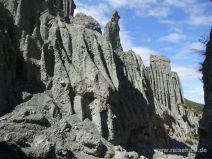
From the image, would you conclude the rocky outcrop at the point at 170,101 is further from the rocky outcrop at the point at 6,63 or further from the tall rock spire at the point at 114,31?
the rocky outcrop at the point at 6,63

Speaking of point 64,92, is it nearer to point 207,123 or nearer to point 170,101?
point 207,123

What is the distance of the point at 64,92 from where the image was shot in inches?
1618

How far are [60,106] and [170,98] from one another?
57.1 meters

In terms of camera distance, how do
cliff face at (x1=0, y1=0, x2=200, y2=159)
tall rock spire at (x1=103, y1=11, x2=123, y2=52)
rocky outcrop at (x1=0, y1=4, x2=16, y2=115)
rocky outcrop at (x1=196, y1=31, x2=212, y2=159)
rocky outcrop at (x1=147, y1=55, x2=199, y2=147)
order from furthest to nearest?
rocky outcrop at (x1=147, y1=55, x2=199, y2=147) → tall rock spire at (x1=103, y1=11, x2=123, y2=52) → rocky outcrop at (x1=0, y1=4, x2=16, y2=115) → cliff face at (x1=0, y1=0, x2=200, y2=159) → rocky outcrop at (x1=196, y1=31, x2=212, y2=159)

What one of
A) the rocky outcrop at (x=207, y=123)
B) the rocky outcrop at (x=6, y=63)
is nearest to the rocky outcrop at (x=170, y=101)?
the rocky outcrop at (x=6, y=63)

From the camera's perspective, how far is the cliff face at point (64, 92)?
33.2 meters

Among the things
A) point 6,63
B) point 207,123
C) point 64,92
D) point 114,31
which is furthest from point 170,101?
point 207,123

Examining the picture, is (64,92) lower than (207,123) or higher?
higher

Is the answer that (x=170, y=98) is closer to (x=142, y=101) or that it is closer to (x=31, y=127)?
(x=142, y=101)

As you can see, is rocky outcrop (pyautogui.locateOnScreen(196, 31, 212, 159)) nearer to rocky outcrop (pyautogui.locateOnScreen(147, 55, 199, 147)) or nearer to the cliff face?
the cliff face

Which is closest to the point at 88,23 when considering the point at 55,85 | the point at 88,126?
the point at 55,85

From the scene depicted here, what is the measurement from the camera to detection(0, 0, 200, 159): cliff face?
109 feet

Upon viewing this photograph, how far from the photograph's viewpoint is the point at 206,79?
21.2m

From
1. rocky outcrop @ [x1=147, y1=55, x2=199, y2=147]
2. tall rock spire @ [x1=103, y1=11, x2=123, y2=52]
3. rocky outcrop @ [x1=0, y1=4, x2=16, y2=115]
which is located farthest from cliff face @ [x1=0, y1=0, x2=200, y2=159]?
rocky outcrop @ [x1=147, y1=55, x2=199, y2=147]
